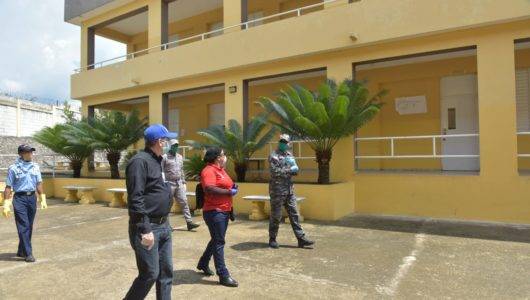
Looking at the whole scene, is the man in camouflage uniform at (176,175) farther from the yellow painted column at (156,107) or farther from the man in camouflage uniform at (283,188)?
the yellow painted column at (156,107)

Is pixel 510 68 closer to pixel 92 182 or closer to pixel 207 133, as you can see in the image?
pixel 207 133

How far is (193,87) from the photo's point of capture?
13281 mm

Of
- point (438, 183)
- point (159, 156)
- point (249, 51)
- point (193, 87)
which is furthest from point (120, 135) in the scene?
point (159, 156)

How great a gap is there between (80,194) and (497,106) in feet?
39.8

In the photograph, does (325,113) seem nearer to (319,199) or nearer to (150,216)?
(319,199)

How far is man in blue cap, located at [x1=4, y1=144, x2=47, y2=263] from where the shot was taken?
6.20 meters

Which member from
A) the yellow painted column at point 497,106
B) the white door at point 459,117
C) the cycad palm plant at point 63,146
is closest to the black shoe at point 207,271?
the yellow painted column at point 497,106

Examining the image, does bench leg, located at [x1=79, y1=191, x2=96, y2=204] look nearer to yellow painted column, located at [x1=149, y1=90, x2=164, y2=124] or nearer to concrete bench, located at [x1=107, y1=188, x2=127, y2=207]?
concrete bench, located at [x1=107, y1=188, x2=127, y2=207]

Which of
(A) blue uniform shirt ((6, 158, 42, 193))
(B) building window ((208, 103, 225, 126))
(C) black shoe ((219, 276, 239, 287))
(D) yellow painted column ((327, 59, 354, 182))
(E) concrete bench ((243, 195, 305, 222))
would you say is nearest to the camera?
(C) black shoe ((219, 276, 239, 287))

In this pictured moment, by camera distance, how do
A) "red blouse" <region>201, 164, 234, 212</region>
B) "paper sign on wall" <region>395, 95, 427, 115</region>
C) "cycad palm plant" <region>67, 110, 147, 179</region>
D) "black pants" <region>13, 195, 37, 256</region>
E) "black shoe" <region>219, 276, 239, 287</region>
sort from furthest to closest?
"cycad palm plant" <region>67, 110, 147, 179</region>, "paper sign on wall" <region>395, 95, 427, 115</region>, "black pants" <region>13, 195, 37, 256</region>, "red blouse" <region>201, 164, 234, 212</region>, "black shoe" <region>219, 276, 239, 287</region>

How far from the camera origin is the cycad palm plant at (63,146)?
14.6 m

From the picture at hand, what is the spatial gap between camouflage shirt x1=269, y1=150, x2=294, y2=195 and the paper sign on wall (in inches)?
258

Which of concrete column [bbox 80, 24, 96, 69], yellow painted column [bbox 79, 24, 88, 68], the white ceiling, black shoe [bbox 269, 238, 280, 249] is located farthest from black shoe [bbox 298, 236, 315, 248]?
yellow painted column [bbox 79, 24, 88, 68]

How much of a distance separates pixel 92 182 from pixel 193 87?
4.71 metres
